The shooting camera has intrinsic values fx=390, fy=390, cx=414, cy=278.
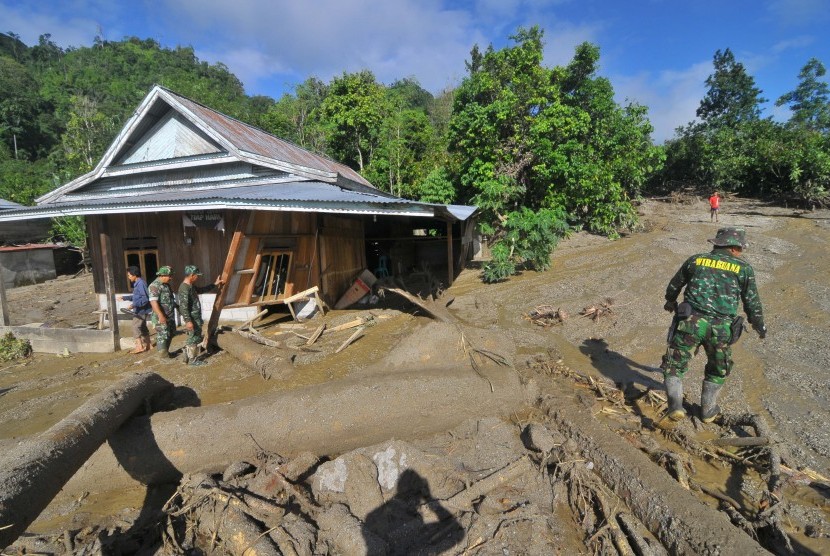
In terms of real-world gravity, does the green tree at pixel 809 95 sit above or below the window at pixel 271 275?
above

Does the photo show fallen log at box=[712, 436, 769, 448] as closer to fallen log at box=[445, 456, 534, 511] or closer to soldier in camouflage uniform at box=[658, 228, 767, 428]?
soldier in camouflage uniform at box=[658, 228, 767, 428]

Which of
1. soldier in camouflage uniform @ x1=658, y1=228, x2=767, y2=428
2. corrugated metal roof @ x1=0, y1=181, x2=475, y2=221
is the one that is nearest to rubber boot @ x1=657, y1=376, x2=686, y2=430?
soldier in camouflage uniform @ x1=658, y1=228, x2=767, y2=428

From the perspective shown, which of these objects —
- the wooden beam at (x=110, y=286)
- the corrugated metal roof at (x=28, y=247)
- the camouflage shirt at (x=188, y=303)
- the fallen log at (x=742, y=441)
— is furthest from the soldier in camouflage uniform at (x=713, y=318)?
the corrugated metal roof at (x=28, y=247)

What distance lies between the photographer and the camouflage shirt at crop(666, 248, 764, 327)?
3.91 metres

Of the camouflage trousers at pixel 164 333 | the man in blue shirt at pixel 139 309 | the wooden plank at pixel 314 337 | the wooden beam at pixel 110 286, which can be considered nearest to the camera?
the camouflage trousers at pixel 164 333

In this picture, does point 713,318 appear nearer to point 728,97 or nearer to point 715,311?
point 715,311

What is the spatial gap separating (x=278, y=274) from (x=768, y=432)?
28.3ft

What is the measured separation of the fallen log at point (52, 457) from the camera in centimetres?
229

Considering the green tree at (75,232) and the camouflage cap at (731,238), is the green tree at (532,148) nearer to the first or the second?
the camouflage cap at (731,238)

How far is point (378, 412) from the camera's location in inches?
153

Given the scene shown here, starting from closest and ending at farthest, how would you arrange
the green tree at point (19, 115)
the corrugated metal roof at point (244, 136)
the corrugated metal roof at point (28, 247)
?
the corrugated metal roof at point (244, 136), the corrugated metal roof at point (28, 247), the green tree at point (19, 115)

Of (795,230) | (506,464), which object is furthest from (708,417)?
(795,230)

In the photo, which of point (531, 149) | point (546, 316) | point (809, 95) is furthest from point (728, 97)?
point (546, 316)

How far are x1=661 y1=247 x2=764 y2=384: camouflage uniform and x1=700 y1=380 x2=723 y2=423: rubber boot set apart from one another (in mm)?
64
